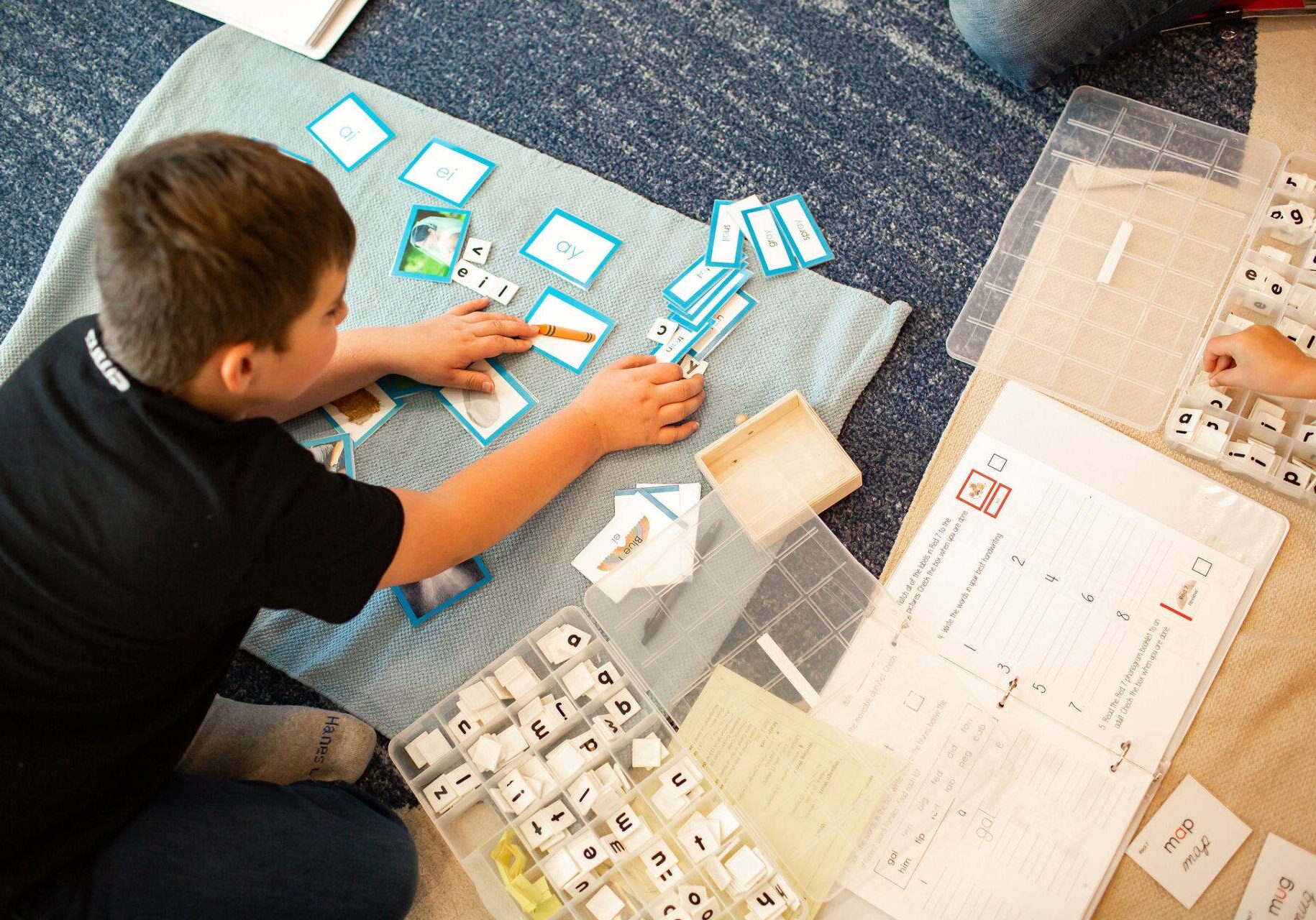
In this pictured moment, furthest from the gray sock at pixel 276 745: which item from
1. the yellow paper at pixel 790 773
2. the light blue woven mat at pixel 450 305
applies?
the yellow paper at pixel 790 773

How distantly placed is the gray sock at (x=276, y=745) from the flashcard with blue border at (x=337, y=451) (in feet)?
1.05

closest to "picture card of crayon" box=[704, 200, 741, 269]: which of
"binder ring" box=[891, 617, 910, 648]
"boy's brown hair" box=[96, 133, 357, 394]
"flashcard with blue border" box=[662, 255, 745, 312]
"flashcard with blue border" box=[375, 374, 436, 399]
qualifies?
"flashcard with blue border" box=[662, 255, 745, 312]

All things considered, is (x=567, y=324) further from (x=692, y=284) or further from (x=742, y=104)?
(x=742, y=104)

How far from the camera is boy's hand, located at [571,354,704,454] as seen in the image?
123 cm

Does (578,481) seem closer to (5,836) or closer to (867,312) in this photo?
(867,312)

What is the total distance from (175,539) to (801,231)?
94cm

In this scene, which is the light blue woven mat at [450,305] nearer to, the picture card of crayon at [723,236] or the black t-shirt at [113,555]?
the picture card of crayon at [723,236]

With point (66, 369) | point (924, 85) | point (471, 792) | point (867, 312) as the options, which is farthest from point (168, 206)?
point (924, 85)

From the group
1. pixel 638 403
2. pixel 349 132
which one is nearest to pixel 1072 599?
pixel 638 403

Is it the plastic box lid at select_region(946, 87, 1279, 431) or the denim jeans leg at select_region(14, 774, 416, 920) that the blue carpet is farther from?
the denim jeans leg at select_region(14, 774, 416, 920)

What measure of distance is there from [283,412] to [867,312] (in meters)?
0.82

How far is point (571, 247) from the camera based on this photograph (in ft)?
4.54

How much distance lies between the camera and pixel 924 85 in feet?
4.82

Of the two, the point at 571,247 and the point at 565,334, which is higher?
the point at 571,247
